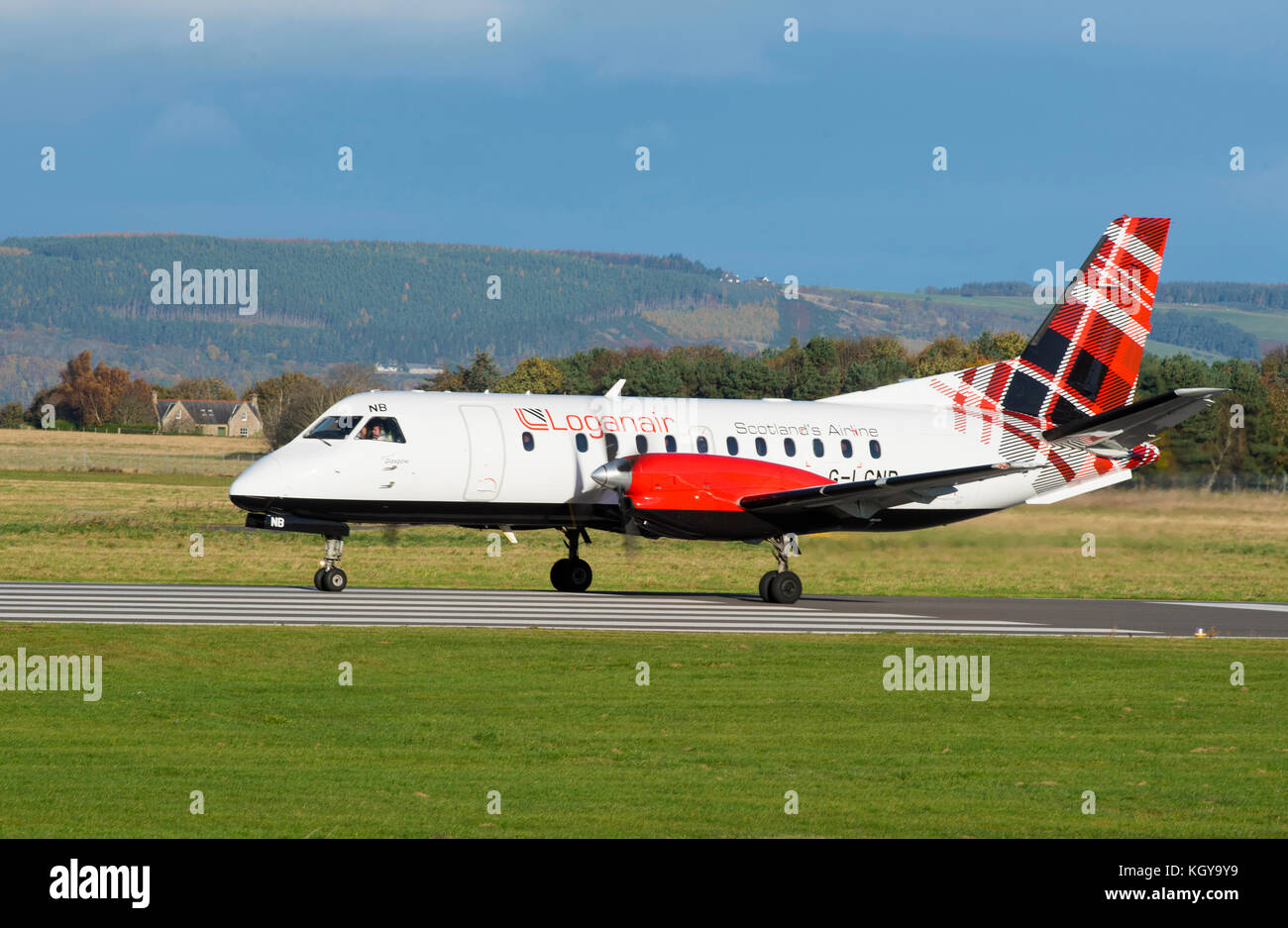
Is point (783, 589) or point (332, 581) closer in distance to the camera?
point (332, 581)

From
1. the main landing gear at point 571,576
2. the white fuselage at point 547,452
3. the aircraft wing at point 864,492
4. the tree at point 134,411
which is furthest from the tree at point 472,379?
the tree at point 134,411

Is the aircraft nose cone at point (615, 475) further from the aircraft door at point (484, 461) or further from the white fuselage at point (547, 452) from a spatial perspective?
the aircraft door at point (484, 461)

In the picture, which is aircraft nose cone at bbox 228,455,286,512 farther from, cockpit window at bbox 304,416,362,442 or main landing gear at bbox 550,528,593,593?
main landing gear at bbox 550,528,593,593

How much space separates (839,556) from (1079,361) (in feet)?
26.3

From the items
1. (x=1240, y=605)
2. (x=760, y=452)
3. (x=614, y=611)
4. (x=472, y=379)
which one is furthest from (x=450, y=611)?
(x=472, y=379)

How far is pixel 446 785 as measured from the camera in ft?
37.5

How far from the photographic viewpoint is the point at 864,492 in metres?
27.6

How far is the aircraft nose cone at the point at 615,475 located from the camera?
88.4 feet

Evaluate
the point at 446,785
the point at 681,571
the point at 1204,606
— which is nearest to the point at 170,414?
the point at 681,571

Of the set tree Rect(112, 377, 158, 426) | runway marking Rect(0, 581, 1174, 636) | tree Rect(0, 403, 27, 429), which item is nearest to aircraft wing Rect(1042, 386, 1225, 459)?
runway marking Rect(0, 581, 1174, 636)

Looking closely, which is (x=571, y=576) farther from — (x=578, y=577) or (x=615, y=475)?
(x=615, y=475)

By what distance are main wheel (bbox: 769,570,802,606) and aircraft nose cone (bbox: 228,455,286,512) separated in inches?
381

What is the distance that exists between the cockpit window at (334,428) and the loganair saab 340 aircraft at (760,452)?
0.03m

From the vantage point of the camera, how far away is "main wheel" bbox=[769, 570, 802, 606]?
29.0 meters
